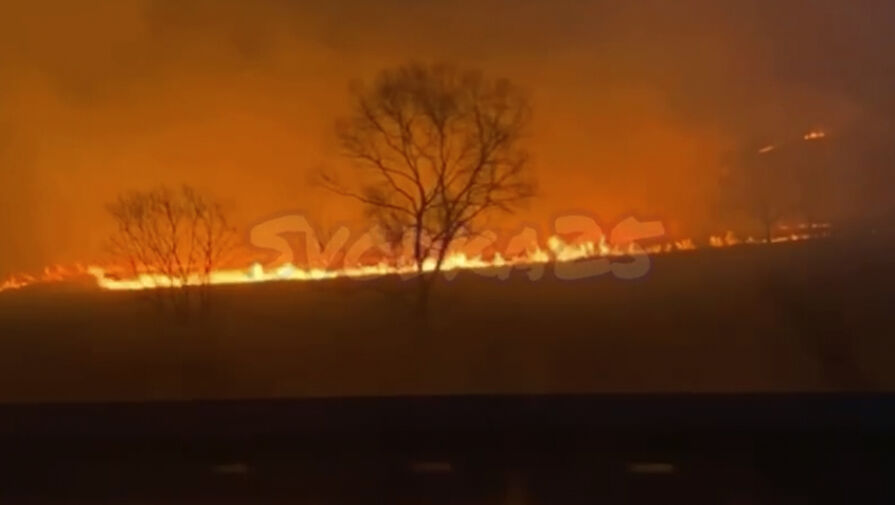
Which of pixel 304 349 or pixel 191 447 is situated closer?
pixel 191 447

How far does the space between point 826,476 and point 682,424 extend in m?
1.63

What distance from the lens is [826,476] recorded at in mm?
7824

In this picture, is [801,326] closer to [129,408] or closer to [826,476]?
[826,476]

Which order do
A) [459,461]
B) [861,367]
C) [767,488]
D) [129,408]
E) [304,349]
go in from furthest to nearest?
[304,349], [861,367], [129,408], [459,461], [767,488]

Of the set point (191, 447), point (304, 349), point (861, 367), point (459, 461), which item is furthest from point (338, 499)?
point (861, 367)

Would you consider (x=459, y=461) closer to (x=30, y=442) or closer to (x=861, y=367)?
(x=30, y=442)

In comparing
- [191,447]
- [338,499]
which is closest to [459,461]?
[338,499]

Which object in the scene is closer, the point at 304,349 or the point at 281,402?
the point at 281,402

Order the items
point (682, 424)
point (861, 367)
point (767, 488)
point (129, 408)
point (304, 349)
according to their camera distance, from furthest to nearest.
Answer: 1. point (304, 349)
2. point (861, 367)
3. point (129, 408)
4. point (682, 424)
5. point (767, 488)

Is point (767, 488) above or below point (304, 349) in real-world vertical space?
below

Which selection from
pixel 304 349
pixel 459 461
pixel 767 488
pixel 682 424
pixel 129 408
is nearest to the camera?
pixel 767 488

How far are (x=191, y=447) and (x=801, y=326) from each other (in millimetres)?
5504

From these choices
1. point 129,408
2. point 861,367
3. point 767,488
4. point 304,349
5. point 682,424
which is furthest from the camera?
point 304,349

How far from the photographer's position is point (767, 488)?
764 centimetres
